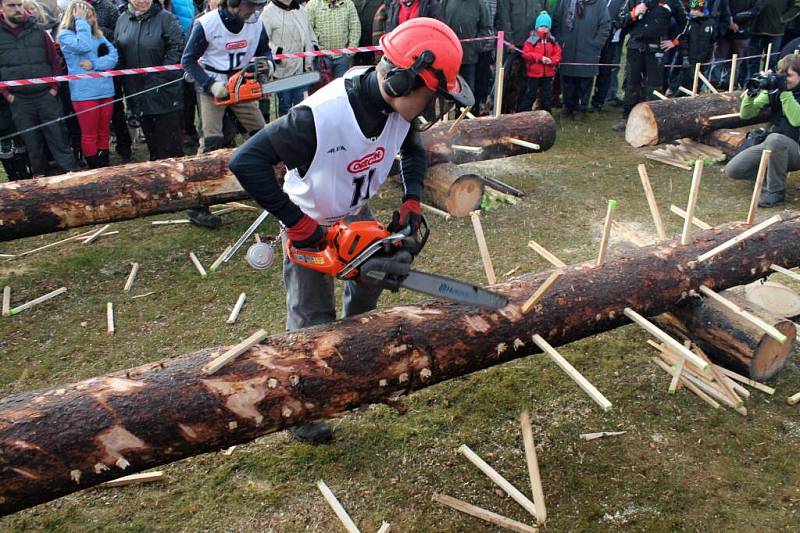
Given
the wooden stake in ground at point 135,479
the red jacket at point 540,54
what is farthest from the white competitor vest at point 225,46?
the red jacket at point 540,54

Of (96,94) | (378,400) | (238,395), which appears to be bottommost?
(378,400)

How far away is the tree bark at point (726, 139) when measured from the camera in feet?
25.0

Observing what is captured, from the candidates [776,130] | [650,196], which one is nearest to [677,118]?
[776,130]

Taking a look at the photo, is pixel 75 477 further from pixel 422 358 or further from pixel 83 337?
pixel 83 337

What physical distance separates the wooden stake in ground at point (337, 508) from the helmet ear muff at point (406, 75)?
1.94 m

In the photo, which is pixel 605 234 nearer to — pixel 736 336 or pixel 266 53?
pixel 736 336

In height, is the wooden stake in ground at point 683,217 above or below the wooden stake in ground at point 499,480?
above

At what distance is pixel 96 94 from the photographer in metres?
7.08

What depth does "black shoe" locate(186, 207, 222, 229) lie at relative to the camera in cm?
620

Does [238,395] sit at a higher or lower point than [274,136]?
lower

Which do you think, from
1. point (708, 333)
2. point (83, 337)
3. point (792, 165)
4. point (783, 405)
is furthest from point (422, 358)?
point (792, 165)

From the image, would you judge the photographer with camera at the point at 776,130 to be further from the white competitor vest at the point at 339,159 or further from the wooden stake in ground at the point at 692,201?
the white competitor vest at the point at 339,159

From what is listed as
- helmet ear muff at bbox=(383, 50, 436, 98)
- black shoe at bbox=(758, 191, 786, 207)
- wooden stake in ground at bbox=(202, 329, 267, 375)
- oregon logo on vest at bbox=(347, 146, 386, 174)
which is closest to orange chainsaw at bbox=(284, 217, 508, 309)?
oregon logo on vest at bbox=(347, 146, 386, 174)

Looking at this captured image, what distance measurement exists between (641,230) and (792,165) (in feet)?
6.34
